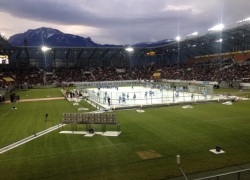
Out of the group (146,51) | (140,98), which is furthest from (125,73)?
(140,98)

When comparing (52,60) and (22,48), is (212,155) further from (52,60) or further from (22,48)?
(52,60)

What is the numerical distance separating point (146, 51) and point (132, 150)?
335 feet

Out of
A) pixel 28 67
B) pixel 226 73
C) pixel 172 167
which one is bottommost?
pixel 172 167

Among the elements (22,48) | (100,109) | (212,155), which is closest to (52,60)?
(22,48)

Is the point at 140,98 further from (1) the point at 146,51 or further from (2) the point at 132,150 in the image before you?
(1) the point at 146,51

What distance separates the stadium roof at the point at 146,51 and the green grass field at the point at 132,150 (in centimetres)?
5043

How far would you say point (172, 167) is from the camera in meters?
13.5

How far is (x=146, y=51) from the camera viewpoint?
116 metres

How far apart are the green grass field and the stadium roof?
50427mm

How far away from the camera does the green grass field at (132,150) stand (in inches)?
525

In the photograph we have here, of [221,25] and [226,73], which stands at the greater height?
[221,25]

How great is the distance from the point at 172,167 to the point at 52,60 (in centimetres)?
10911

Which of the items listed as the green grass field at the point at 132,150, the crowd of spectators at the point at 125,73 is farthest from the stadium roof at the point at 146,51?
the green grass field at the point at 132,150

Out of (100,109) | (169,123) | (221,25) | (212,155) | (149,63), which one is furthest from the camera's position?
(149,63)
